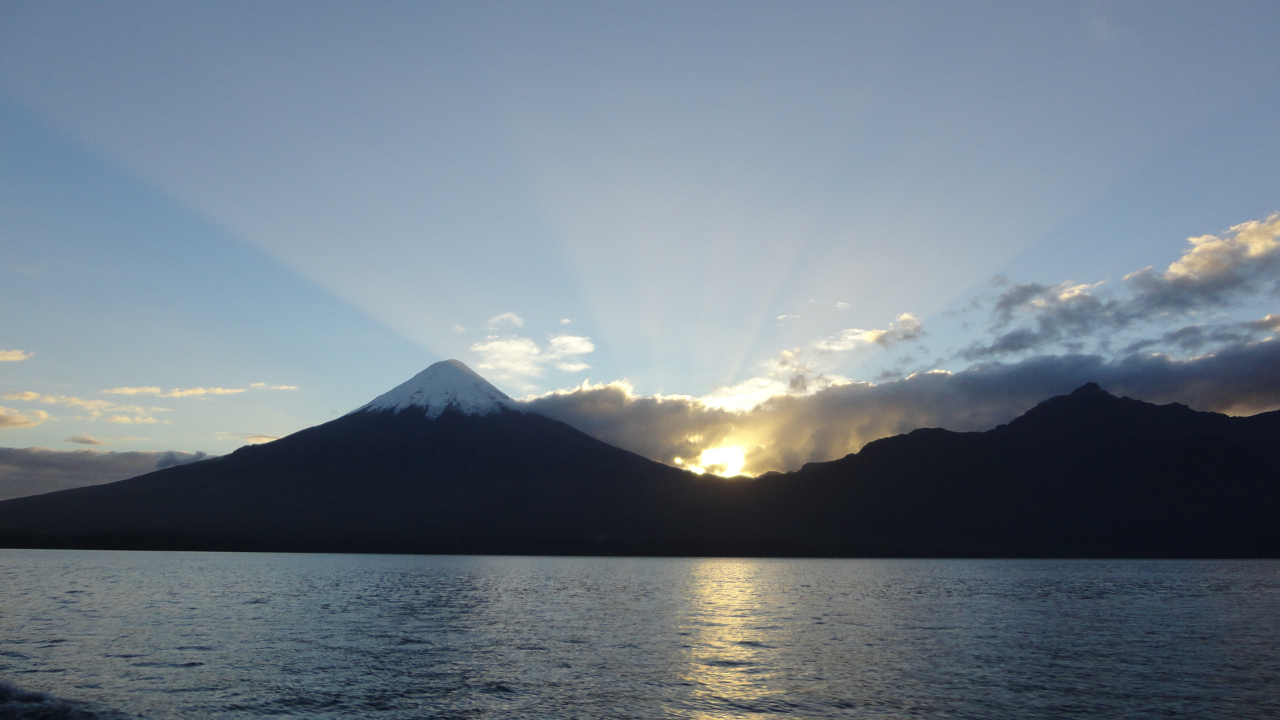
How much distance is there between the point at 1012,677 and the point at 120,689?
162ft

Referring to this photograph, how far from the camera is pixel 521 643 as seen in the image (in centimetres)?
5766

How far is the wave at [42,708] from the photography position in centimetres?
3262

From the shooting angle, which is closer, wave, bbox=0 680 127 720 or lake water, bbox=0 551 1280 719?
wave, bbox=0 680 127 720

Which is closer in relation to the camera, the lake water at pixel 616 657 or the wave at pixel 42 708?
the wave at pixel 42 708

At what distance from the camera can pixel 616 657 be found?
51.1 meters

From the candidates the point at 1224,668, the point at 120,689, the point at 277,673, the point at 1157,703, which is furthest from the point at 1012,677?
the point at 120,689

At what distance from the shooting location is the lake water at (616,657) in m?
37.0

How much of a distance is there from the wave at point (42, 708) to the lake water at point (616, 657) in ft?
0.60

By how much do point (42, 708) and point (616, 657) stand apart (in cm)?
3077

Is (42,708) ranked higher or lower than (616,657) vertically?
lower

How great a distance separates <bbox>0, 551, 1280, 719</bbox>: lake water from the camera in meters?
37.0

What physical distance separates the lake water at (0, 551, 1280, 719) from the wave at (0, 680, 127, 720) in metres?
0.18

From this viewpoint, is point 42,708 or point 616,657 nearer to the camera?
point 42,708

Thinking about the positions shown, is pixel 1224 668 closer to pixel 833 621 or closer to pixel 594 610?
pixel 833 621
